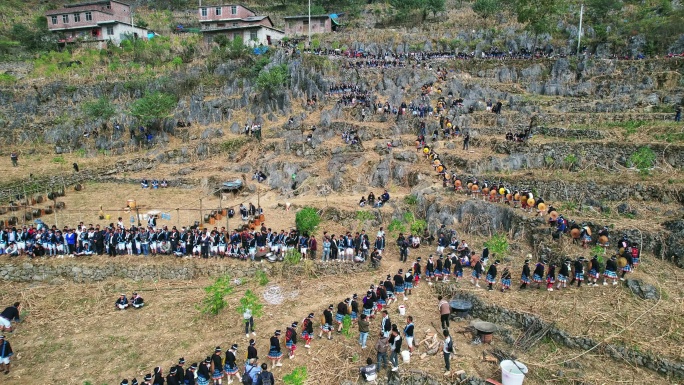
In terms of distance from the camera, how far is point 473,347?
624 inches

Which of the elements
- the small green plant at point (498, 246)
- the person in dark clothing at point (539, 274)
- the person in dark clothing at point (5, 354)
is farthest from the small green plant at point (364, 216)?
the person in dark clothing at point (5, 354)

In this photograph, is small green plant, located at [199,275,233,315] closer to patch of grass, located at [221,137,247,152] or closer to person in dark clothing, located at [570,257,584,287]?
person in dark clothing, located at [570,257,584,287]

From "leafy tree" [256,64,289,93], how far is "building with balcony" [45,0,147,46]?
28380 mm

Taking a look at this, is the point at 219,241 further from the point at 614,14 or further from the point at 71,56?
the point at 614,14

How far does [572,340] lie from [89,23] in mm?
66488

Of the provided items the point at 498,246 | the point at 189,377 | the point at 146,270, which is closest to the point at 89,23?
the point at 146,270

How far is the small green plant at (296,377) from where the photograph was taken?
45.1 ft

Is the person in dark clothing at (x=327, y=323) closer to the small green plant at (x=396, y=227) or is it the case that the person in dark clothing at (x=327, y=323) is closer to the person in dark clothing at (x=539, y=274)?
the person in dark clothing at (x=539, y=274)

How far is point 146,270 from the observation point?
71.3 feet

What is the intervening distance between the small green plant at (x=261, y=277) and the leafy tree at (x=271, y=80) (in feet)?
Answer: 86.2

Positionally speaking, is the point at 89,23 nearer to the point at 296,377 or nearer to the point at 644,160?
the point at 296,377

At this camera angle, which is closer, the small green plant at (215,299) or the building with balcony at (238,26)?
the small green plant at (215,299)

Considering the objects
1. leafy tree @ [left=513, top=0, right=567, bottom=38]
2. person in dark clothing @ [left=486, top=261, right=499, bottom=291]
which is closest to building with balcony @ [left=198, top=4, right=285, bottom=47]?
leafy tree @ [left=513, top=0, right=567, bottom=38]

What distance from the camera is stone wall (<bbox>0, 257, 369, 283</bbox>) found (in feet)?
70.6
